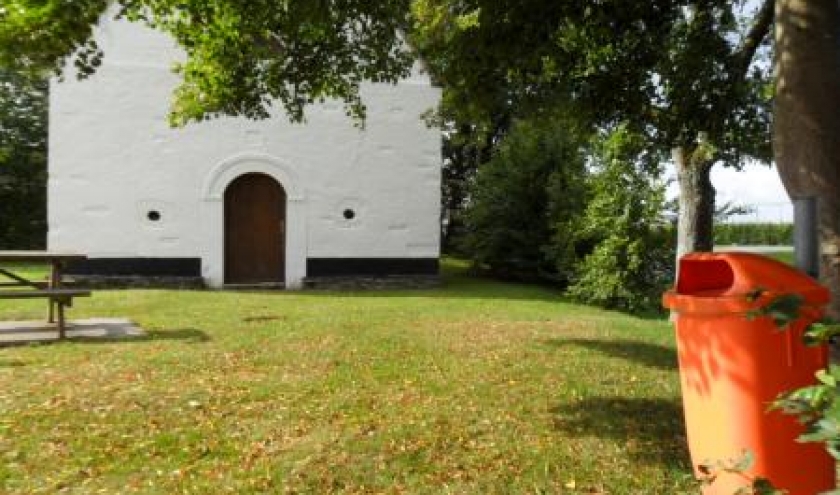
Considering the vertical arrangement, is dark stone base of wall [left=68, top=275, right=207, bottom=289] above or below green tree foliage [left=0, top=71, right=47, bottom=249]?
below

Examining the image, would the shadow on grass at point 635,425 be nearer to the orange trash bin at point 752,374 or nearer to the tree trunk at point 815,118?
the orange trash bin at point 752,374

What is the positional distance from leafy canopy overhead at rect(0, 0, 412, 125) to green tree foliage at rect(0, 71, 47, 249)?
21415 mm

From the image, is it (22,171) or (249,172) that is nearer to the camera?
(249,172)

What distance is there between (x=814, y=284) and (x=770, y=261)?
23 cm

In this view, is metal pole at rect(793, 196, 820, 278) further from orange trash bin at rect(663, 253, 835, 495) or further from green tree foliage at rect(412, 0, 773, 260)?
green tree foliage at rect(412, 0, 773, 260)

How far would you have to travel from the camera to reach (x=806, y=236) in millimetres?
3863

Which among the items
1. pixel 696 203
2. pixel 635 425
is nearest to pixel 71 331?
pixel 635 425

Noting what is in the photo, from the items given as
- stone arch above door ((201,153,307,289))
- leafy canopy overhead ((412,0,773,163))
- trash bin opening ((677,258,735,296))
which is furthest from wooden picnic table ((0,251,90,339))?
stone arch above door ((201,153,307,289))

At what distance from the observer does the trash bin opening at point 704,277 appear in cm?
404

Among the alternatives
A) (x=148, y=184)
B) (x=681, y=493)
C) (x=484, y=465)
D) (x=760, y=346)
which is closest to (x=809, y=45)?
(x=760, y=346)

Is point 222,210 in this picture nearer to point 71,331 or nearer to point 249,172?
point 249,172

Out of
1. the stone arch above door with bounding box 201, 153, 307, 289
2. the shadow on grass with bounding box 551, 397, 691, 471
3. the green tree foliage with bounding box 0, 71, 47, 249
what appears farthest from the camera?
the green tree foliage with bounding box 0, 71, 47, 249

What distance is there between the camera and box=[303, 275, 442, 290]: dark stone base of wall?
15781 millimetres

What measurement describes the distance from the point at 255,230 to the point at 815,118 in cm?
1300
